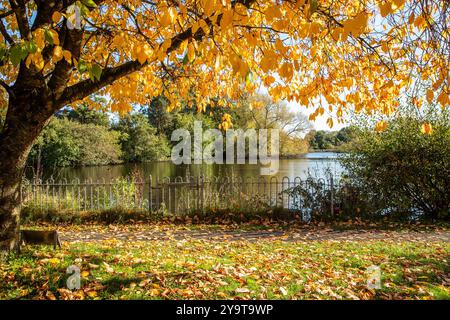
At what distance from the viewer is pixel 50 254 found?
16.3 ft

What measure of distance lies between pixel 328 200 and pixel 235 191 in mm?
2956

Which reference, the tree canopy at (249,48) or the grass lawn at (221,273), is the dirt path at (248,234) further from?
the tree canopy at (249,48)

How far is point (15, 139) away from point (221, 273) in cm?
338

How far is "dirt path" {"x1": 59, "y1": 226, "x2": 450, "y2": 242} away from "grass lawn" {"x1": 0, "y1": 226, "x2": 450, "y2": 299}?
146 centimetres

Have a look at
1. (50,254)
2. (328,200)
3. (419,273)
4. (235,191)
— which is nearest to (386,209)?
(328,200)

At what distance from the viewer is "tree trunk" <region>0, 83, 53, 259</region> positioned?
14.8ft

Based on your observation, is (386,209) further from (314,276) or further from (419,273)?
(314,276)

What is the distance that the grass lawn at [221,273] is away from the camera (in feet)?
12.4

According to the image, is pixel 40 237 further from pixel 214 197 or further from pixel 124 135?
pixel 124 135

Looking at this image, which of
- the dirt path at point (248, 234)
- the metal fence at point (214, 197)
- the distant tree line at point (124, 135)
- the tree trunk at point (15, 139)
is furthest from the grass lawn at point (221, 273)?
the distant tree line at point (124, 135)

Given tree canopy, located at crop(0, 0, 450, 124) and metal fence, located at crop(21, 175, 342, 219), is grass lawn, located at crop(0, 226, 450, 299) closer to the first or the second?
tree canopy, located at crop(0, 0, 450, 124)

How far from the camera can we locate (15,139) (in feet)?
15.0

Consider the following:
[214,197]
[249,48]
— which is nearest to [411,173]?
[214,197]

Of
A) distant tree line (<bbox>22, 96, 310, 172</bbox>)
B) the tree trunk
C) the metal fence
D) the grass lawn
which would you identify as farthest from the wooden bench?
distant tree line (<bbox>22, 96, 310, 172</bbox>)
